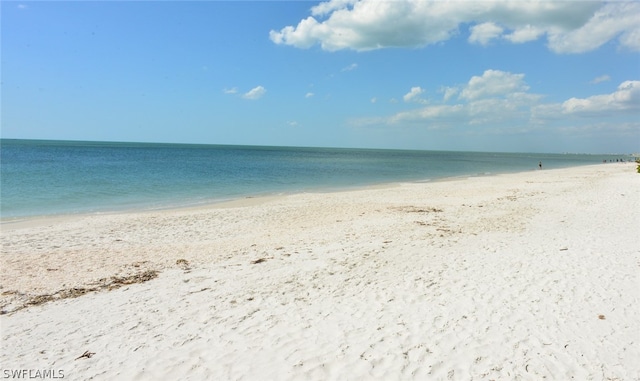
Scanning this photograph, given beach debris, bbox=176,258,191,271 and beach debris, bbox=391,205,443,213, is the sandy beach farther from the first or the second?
beach debris, bbox=391,205,443,213

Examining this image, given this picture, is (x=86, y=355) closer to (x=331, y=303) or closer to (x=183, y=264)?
(x=331, y=303)

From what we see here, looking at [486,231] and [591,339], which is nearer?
[591,339]

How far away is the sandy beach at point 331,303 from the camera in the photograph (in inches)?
192

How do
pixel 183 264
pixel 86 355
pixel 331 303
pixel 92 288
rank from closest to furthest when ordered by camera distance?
pixel 86 355, pixel 331 303, pixel 92 288, pixel 183 264

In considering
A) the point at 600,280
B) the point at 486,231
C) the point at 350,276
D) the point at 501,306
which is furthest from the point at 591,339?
the point at 486,231

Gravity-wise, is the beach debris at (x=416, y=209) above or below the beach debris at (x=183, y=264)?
above

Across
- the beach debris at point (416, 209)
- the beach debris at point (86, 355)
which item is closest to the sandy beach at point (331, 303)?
the beach debris at point (86, 355)

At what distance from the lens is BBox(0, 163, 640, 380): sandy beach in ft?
16.0

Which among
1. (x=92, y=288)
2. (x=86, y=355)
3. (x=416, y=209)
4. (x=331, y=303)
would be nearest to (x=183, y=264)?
(x=92, y=288)

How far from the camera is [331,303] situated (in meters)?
6.74

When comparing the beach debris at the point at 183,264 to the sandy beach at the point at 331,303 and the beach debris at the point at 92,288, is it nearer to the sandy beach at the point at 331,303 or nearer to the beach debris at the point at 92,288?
the sandy beach at the point at 331,303

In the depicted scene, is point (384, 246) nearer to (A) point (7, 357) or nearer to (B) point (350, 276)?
(B) point (350, 276)

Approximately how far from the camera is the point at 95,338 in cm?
580

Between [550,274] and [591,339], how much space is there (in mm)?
2763
